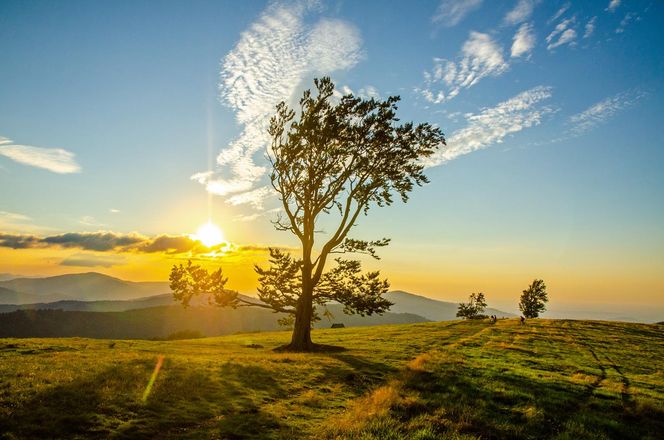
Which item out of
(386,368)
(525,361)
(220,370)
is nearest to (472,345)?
(525,361)

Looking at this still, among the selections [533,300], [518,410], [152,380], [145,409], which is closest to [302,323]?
[152,380]

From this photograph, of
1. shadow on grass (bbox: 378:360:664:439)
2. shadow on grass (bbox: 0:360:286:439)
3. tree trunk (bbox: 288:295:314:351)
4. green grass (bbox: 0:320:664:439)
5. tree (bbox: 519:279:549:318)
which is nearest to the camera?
shadow on grass (bbox: 0:360:286:439)

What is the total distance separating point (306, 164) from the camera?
110 feet

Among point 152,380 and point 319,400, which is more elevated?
point 319,400

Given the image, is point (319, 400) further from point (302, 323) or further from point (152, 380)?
point (302, 323)

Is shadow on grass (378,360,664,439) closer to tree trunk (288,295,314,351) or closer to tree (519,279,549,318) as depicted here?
tree trunk (288,295,314,351)

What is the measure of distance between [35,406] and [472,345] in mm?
40865

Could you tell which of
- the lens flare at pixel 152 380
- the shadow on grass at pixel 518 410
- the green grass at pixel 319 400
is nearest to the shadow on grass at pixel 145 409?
the green grass at pixel 319 400

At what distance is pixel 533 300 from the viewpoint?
12425cm

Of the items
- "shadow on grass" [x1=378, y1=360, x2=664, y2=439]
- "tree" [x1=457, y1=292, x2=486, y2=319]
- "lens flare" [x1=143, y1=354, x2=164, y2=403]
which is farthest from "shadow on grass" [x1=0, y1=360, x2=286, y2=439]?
"tree" [x1=457, y1=292, x2=486, y2=319]

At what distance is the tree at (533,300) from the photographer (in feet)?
406

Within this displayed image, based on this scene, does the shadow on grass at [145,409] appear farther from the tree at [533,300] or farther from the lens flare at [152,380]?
the tree at [533,300]

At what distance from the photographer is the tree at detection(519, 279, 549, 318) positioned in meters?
124

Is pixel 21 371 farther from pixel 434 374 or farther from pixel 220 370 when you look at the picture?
pixel 434 374
